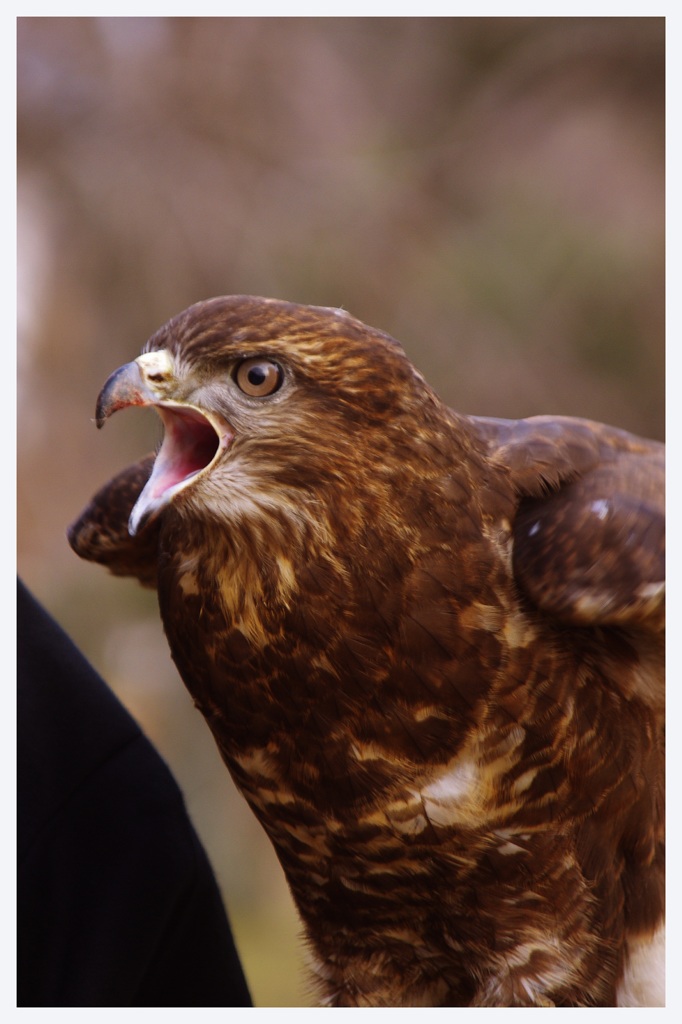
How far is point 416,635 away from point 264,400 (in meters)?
0.26

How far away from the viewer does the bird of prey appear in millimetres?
905

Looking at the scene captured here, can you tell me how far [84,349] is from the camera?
2.12m

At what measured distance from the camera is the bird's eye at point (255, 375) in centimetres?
88

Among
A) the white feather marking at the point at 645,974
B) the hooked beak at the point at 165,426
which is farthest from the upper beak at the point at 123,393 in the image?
the white feather marking at the point at 645,974

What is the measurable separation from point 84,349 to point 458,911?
4.82 feet

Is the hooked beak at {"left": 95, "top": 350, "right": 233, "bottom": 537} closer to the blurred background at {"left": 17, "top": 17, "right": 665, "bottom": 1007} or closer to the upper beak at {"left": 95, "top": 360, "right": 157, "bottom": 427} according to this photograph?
the upper beak at {"left": 95, "top": 360, "right": 157, "bottom": 427}

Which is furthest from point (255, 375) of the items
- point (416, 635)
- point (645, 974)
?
point (645, 974)

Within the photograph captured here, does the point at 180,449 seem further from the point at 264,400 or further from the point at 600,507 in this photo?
the point at 600,507

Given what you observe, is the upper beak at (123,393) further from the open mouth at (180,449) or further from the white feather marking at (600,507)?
the white feather marking at (600,507)

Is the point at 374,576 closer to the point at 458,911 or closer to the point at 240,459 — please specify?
the point at 240,459

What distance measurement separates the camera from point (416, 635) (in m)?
0.94

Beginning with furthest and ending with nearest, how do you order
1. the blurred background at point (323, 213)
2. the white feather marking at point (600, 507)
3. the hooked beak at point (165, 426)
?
the blurred background at point (323, 213)
the white feather marking at point (600, 507)
the hooked beak at point (165, 426)

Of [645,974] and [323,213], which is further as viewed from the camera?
[323,213]

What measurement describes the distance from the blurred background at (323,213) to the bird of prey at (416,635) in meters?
0.47
